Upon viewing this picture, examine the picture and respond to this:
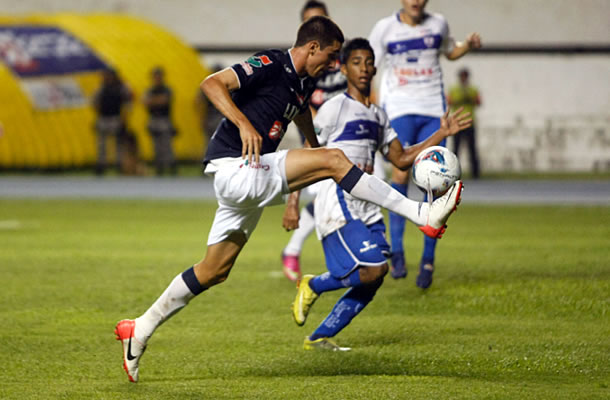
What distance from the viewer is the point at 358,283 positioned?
591cm

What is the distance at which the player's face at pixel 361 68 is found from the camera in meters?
6.60

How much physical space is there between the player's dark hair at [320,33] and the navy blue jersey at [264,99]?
0.14m

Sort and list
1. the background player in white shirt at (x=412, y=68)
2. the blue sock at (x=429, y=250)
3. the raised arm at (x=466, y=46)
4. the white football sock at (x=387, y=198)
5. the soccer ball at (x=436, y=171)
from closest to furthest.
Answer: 1. the white football sock at (x=387, y=198)
2. the soccer ball at (x=436, y=171)
3. the blue sock at (x=429, y=250)
4. the raised arm at (x=466, y=46)
5. the background player in white shirt at (x=412, y=68)

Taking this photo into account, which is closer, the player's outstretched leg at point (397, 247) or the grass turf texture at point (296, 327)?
the grass turf texture at point (296, 327)

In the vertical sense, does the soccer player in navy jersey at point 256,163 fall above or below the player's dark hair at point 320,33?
below

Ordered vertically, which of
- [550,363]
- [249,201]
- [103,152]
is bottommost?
[103,152]

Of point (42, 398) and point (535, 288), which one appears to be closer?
point (42, 398)

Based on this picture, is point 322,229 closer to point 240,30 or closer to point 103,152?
point 103,152

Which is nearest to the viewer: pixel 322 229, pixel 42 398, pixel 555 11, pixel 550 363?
pixel 42 398

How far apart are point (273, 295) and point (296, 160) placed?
312 centimetres

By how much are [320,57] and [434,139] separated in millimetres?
1054

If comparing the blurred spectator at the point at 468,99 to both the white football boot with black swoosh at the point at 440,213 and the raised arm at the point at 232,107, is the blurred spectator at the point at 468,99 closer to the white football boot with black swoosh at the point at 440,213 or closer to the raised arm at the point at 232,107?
the raised arm at the point at 232,107

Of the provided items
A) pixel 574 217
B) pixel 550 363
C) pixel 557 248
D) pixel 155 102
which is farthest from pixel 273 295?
pixel 155 102

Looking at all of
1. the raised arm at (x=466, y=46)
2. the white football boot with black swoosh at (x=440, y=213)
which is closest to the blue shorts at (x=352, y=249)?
the white football boot with black swoosh at (x=440, y=213)
